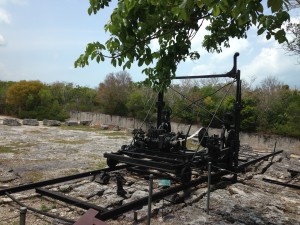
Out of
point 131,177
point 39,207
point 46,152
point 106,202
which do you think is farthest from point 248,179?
point 46,152

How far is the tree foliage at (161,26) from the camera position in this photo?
2.39m

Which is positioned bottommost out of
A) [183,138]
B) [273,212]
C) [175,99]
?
[273,212]

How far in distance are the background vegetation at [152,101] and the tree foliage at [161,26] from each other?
849cm

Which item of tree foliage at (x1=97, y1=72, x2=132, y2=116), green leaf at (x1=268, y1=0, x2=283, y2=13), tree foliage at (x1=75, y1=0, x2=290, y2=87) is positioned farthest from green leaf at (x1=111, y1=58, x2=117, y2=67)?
tree foliage at (x1=97, y1=72, x2=132, y2=116)

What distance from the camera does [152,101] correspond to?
19406mm

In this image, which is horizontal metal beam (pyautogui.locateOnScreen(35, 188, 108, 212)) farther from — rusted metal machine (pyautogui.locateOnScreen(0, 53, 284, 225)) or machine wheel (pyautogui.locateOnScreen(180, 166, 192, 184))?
machine wheel (pyautogui.locateOnScreen(180, 166, 192, 184))

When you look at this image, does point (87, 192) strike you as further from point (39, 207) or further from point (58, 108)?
point (58, 108)

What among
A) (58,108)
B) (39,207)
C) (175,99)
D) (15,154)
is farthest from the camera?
(58,108)

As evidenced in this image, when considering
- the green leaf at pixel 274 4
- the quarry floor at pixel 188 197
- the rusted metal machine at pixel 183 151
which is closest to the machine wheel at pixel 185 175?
the rusted metal machine at pixel 183 151

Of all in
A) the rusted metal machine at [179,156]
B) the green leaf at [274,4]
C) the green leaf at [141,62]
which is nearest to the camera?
the green leaf at [274,4]

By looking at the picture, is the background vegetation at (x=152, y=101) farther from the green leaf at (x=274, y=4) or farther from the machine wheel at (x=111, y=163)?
the green leaf at (x=274, y=4)

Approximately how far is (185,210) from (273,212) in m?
1.66

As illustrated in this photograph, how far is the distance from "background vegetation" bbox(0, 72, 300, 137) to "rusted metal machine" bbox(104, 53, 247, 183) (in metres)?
6.49

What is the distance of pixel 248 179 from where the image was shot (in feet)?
26.5
